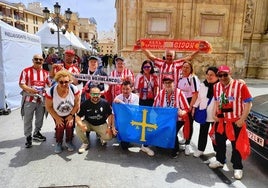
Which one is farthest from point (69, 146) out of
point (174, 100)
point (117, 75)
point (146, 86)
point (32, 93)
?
point (174, 100)

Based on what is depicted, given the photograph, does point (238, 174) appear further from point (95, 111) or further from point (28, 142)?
point (28, 142)

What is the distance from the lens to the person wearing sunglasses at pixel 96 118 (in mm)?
4379

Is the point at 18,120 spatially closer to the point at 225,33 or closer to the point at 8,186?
the point at 8,186

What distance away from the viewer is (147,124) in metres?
4.16

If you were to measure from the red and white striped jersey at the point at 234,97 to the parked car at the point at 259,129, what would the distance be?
0.34m

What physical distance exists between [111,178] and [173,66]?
2.67 metres

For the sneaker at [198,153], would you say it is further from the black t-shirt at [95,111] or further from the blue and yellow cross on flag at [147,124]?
the black t-shirt at [95,111]

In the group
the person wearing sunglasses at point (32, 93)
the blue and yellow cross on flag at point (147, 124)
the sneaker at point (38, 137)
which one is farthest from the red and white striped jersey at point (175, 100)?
the sneaker at point (38, 137)

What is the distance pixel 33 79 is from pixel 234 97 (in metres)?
3.66

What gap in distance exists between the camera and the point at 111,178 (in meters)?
3.36

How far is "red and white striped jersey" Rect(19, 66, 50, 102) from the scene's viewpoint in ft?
14.8

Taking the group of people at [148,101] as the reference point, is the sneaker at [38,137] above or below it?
below

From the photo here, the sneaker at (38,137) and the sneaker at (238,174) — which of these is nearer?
the sneaker at (238,174)

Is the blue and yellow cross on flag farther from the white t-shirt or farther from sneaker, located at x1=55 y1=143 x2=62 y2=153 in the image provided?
sneaker, located at x1=55 y1=143 x2=62 y2=153
